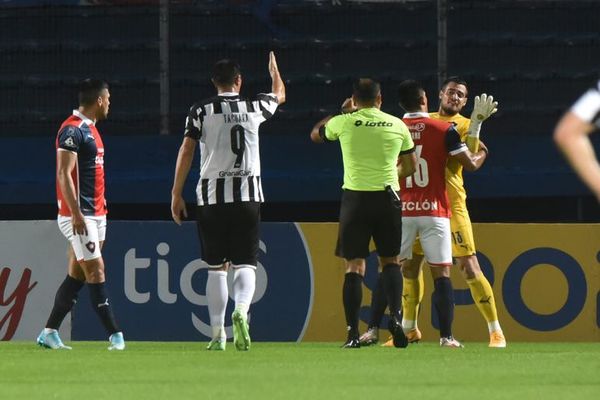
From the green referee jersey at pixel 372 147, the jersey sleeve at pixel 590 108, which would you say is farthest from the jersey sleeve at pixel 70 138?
the jersey sleeve at pixel 590 108

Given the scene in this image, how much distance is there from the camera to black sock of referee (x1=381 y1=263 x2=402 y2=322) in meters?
9.60

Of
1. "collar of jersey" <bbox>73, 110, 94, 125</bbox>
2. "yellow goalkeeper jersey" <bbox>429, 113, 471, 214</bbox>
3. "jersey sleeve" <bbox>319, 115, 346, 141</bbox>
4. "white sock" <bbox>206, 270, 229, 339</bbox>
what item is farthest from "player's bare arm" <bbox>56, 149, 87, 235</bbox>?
"yellow goalkeeper jersey" <bbox>429, 113, 471, 214</bbox>

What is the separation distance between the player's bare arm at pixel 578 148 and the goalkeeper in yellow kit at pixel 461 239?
599cm

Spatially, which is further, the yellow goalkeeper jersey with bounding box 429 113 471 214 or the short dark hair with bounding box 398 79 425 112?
the yellow goalkeeper jersey with bounding box 429 113 471 214

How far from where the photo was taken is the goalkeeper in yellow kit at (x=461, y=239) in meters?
10.3

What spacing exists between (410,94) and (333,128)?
0.68 meters

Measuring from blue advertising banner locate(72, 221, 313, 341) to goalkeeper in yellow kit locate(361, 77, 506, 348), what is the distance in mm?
1671

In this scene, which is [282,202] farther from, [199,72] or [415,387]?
[415,387]

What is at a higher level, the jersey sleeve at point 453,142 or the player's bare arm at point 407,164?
the jersey sleeve at point 453,142

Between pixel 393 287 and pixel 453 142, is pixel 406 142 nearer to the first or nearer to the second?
pixel 453 142

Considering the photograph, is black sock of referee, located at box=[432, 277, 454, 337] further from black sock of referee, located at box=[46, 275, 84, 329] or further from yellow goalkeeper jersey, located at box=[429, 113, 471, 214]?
black sock of referee, located at box=[46, 275, 84, 329]

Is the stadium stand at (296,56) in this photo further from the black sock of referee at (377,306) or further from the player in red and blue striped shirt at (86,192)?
the player in red and blue striped shirt at (86,192)

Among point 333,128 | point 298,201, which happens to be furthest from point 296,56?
point 333,128

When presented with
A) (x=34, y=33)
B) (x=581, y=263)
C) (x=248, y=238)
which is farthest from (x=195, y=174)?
(x=248, y=238)
